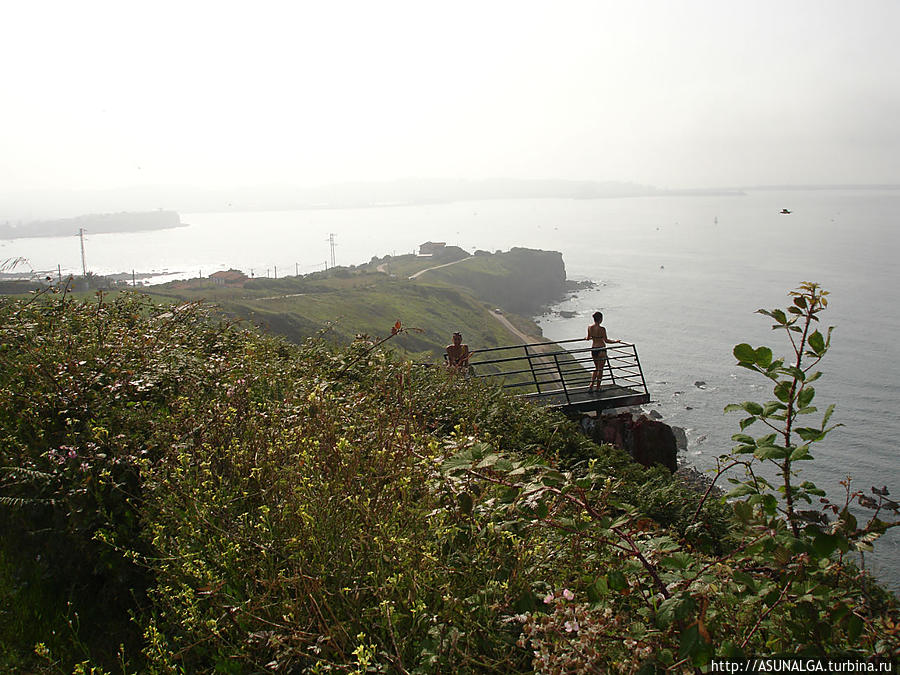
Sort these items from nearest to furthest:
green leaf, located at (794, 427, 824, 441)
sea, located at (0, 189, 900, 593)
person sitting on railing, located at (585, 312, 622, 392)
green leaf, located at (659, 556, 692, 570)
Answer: green leaf, located at (794, 427, 824, 441), green leaf, located at (659, 556, 692, 570), person sitting on railing, located at (585, 312, 622, 392), sea, located at (0, 189, 900, 593)

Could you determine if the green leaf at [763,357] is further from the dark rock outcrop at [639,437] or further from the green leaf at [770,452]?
the dark rock outcrop at [639,437]

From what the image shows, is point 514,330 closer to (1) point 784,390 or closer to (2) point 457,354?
(2) point 457,354

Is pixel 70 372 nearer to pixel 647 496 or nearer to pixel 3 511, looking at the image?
pixel 3 511

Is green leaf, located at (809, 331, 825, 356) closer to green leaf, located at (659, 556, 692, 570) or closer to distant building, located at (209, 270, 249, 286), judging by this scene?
green leaf, located at (659, 556, 692, 570)

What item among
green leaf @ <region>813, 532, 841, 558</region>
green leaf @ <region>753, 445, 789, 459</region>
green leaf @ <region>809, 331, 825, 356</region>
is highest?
green leaf @ <region>809, 331, 825, 356</region>

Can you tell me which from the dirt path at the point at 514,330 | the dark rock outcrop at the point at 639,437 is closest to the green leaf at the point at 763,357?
the dark rock outcrop at the point at 639,437

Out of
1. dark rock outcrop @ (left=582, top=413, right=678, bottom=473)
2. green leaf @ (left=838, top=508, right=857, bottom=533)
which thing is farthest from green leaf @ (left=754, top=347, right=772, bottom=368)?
dark rock outcrop @ (left=582, top=413, right=678, bottom=473)

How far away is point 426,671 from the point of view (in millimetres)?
2723

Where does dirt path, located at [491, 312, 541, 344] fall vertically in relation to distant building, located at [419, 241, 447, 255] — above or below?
below

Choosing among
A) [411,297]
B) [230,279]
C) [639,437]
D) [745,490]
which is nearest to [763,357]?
[745,490]

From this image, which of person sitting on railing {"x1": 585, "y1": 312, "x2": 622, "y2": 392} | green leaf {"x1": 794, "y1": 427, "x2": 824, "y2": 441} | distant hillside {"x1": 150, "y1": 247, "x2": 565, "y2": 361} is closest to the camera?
green leaf {"x1": 794, "y1": 427, "x2": 824, "y2": 441}

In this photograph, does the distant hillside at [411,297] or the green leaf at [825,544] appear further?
the distant hillside at [411,297]

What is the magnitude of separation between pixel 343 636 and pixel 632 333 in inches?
3292

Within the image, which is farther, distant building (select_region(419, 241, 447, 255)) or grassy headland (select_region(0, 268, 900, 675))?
distant building (select_region(419, 241, 447, 255))
